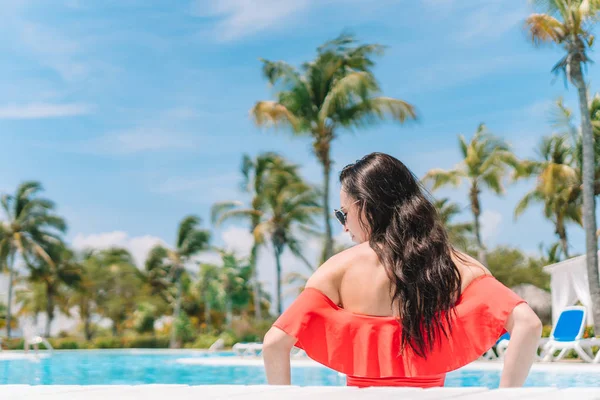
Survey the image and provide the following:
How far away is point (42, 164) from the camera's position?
62844mm

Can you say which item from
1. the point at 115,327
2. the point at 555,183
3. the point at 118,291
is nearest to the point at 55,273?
the point at 118,291

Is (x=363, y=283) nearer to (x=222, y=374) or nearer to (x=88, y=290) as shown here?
(x=222, y=374)

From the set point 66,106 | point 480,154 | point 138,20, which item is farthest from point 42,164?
point 480,154

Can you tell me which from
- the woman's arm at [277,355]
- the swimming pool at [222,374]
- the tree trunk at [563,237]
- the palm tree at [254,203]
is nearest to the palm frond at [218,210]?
the palm tree at [254,203]

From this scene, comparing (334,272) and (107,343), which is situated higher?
(334,272)

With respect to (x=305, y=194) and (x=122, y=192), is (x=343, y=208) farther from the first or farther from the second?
(x=122, y=192)

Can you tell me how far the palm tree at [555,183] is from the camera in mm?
24469

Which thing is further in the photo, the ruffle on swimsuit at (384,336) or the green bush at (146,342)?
the green bush at (146,342)

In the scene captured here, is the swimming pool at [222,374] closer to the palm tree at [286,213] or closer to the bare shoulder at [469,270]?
the bare shoulder at [469,270]

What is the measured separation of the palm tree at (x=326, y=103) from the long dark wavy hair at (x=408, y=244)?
21015 millimetres

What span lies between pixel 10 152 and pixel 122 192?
30.8ft

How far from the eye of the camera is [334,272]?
5.86 feet

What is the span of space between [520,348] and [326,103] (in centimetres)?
2155

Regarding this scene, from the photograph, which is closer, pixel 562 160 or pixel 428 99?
pixel 562 160
